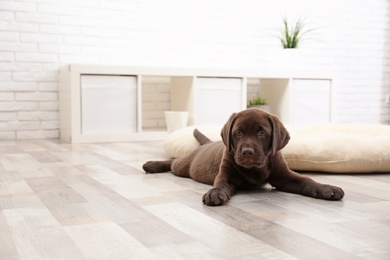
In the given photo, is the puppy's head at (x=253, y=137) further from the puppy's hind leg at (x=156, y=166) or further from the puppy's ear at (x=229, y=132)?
the puppy's hind leg at (x=156, y=166)

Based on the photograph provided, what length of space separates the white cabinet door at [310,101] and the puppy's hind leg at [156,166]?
2.21 meters

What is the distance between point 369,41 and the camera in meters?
5.28

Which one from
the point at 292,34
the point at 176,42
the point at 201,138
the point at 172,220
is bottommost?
the point at 172,220

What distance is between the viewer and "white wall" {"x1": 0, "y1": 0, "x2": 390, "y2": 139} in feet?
12.7

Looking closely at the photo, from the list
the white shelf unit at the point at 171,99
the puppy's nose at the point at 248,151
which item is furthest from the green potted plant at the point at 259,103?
the puppy's nose at the point at 248,151

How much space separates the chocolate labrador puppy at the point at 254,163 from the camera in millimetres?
1622

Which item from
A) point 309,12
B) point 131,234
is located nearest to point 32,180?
point 131,234

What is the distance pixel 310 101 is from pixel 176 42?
1325mm

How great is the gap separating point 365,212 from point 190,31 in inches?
127

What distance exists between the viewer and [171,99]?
168 inches

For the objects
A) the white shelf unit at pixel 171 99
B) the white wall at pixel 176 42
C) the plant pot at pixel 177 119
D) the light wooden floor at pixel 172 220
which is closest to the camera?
the light wooden floor at pixel 172 220

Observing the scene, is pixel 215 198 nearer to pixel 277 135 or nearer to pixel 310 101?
pixel 277 135

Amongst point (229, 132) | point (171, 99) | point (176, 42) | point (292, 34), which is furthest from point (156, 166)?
point (292, 34)

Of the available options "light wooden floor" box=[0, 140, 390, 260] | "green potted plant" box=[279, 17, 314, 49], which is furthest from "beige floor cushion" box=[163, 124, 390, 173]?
"green potted plant" box=[279, 17, 314, 49]
